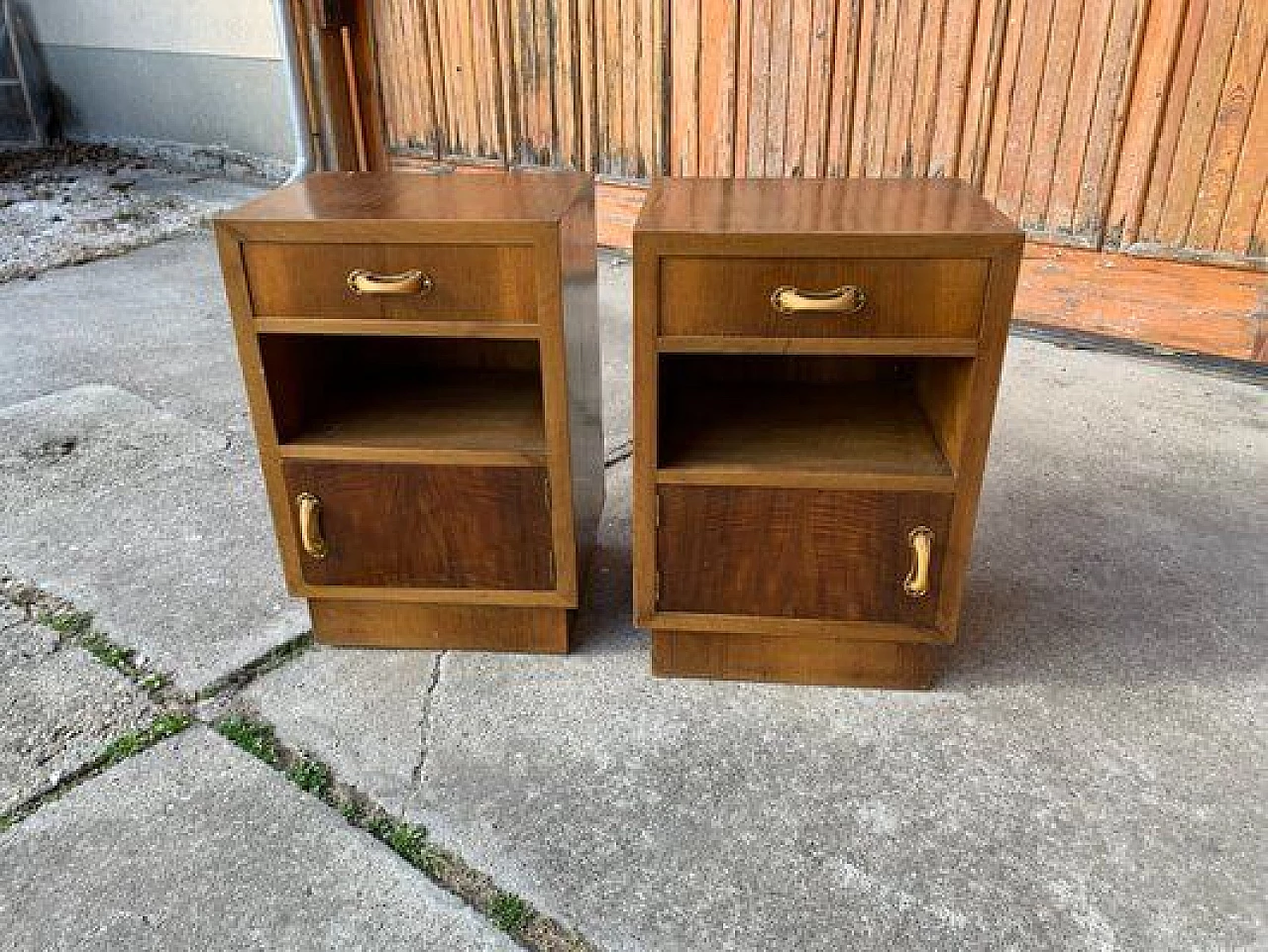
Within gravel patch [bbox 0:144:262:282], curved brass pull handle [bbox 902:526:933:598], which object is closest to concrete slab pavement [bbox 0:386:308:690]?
curved brass pull handle [bbox 902:526:933:598]

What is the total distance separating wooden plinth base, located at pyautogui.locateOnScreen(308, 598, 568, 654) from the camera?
1.55m

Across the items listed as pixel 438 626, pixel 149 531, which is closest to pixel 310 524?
pixel 438 626

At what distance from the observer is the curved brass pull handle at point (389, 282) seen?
1.25 meters

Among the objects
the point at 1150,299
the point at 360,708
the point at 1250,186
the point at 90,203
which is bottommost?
the point at 360,708

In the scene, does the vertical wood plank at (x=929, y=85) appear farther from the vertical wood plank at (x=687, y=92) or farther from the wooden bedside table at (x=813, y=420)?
the wooden bedside table at (x=813, y=420)

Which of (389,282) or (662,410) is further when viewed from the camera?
(662,410)

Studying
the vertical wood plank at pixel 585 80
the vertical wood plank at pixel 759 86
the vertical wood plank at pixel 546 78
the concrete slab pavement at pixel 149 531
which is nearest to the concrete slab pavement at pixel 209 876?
the concrete slab pavement at pixel 149 531

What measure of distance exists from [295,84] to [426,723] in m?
3.93

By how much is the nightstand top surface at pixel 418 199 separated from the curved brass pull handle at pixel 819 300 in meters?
0.32

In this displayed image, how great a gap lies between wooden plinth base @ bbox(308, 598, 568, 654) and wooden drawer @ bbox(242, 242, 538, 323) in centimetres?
51

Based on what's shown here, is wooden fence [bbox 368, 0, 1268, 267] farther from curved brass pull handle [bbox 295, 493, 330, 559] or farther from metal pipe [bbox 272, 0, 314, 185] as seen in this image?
curved brass pull handle [bbox 295, 493, 330, 559]

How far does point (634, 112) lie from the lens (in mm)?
3611

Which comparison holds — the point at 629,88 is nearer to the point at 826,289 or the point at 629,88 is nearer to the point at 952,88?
the point at 952,88

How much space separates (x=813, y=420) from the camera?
1.49m
